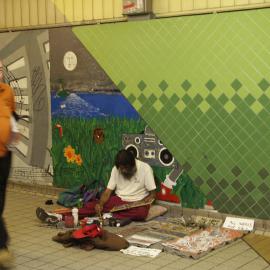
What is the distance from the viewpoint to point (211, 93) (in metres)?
6.31

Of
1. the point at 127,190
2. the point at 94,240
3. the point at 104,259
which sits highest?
the point at 127,190

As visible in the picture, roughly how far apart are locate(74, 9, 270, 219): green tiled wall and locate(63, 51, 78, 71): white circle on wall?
0.86 m

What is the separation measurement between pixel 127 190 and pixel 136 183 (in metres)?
0.15

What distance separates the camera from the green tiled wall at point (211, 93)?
5.98 meters

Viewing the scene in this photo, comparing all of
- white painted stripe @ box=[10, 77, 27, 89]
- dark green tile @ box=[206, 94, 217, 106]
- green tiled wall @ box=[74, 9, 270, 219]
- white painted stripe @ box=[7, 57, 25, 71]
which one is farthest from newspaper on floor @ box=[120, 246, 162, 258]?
white painted stripe @ box=[7, 57, 25, 71]

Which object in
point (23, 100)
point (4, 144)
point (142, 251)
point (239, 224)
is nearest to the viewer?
point (4, 144)

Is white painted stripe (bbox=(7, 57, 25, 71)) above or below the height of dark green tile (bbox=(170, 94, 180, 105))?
above

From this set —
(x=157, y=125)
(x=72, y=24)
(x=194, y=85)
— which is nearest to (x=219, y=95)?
(x=194, y=85)

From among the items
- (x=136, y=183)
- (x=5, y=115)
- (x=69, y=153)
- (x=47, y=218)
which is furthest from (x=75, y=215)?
(x=5, y=115)

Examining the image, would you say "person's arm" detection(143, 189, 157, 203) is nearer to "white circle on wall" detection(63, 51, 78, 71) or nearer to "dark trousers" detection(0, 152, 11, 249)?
"white circle on wall" detection(63, 51, 78, 71)

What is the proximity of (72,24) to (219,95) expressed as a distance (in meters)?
2.66

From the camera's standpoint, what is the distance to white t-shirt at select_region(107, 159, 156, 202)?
22.0 feet

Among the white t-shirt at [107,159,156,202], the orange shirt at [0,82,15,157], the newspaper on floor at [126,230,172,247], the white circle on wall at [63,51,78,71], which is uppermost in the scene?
the white circle on wall at [63,51,78,71]

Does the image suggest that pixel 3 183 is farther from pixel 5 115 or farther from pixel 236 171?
pixel 236 171
